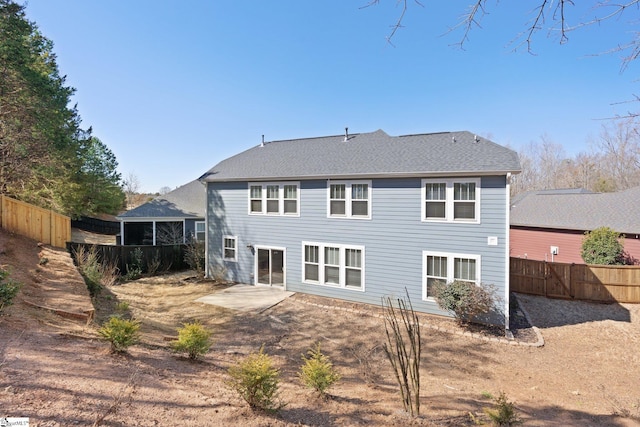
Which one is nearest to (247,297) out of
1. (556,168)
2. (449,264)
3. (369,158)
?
(369,158)

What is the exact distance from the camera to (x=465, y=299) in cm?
928

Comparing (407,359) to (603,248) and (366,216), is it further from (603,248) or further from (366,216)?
(603,248)

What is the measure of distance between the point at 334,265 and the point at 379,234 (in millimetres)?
2299

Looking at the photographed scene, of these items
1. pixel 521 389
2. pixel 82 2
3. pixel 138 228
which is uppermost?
pixel 82 2

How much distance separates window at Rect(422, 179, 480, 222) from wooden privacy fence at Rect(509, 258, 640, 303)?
5.56 m

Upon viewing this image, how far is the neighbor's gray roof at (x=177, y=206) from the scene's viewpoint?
60.1 ft

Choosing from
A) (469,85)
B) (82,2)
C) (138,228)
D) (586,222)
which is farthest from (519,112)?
(138,228)

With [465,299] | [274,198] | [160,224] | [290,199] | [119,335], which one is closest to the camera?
[119,335]

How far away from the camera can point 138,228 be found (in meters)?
18.4

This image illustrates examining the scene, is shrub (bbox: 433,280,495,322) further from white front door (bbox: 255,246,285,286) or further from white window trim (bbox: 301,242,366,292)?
white front door (bbox: 255,246,285,286)

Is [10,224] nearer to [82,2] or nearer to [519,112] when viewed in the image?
[82,2]

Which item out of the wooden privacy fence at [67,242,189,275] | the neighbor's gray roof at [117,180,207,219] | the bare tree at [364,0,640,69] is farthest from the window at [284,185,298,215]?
the bare tree at [364,0,640,69]

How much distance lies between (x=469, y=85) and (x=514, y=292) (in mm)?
9367

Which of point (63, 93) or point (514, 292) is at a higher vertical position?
point (63, 93)
